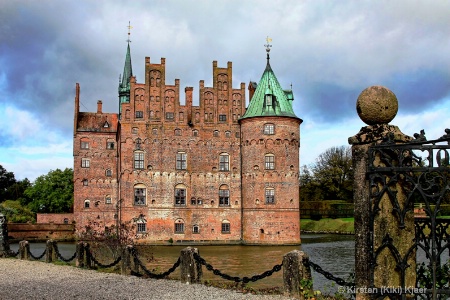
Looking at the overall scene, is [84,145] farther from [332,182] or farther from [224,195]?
[332,182]

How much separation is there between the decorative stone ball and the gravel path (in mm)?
4711

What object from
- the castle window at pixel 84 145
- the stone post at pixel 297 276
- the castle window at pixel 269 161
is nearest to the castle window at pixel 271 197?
the castle window at pixel 269 161

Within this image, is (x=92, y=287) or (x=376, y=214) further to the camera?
(x=92, y=287)

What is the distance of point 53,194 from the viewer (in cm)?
6719

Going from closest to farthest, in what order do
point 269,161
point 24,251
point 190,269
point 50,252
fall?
1. point 190,269
2. point 50,252
3. point 24,251
4. point 269,161

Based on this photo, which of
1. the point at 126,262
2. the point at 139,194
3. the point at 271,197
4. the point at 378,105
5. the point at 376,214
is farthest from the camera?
the point at 139,194

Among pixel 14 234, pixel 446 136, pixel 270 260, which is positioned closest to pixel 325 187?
pixel 14 234

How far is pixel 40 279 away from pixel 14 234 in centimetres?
3814

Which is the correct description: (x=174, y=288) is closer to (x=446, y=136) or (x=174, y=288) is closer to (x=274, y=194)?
(x=446, y=136)

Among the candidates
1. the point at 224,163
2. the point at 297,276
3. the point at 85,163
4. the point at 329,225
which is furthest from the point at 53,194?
the point at 297,276

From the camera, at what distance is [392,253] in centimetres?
583

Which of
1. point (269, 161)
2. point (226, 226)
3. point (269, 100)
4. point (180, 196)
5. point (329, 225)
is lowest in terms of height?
point (329, 225)

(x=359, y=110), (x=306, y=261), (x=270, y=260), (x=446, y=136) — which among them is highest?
(x=359, y=110)

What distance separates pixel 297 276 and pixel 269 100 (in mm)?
31558
